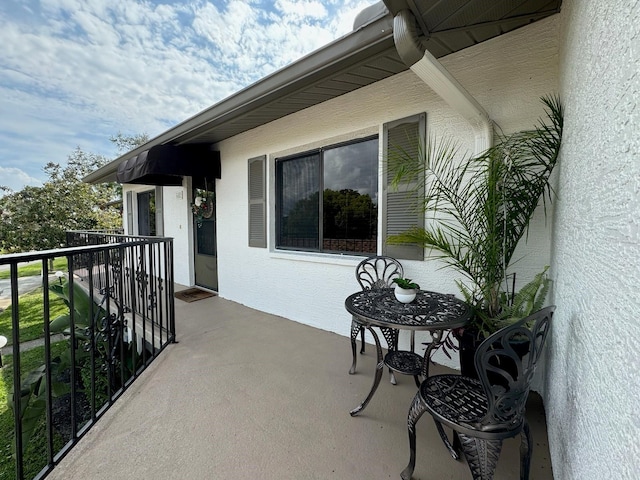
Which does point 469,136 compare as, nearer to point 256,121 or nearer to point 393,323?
point 393,323

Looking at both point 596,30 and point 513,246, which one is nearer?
point 596,30

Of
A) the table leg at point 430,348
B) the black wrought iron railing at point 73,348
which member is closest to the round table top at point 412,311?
the table leg at point 430,348

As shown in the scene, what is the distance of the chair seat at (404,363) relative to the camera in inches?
80.2

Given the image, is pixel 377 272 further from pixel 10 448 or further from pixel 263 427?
pixel 10 448

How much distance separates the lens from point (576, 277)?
1207 mm

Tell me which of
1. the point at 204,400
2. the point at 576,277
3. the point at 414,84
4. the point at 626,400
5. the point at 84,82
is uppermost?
the point at 84,82

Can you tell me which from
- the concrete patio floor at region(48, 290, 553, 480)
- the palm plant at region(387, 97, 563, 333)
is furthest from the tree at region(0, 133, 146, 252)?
the palm plant at region(387, 97, 563, 333)

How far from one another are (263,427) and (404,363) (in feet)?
3.53

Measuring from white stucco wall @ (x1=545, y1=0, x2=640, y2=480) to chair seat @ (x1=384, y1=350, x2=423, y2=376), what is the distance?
0.79m

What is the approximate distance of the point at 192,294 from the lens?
5211mm

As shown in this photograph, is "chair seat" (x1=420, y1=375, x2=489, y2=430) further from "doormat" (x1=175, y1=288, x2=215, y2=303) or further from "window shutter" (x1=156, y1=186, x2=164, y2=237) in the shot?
"window shutter" (x1=156, y1=186, x2=164, y2=237)

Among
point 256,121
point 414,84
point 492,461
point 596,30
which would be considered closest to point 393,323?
point 492,461

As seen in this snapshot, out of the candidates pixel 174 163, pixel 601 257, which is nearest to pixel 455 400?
pixel 601 257

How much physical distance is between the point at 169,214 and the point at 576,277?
6.59 meters
